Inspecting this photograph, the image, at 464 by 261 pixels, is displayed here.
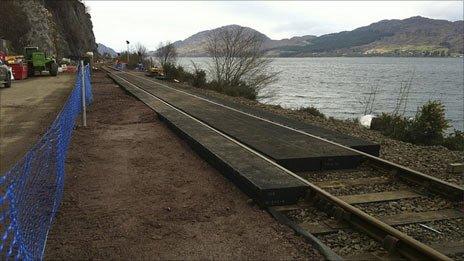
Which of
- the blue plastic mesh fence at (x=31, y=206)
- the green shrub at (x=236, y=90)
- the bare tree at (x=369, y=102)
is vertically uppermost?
the blue plastic mesh fence at (x=31, y=206)

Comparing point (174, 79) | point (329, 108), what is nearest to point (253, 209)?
point (329, 108)

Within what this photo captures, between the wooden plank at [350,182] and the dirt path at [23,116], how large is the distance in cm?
637

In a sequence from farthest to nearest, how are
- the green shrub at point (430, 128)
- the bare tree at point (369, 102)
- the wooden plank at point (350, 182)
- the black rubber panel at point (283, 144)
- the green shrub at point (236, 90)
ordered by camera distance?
1. the bare tree at point (369, 102)
2. the green shrub at point (236, 90)
3. the green shrub at point (430, 128)
4. the black rubber panel at point (283, 144)
5. the wooden plank at point (350, 182)

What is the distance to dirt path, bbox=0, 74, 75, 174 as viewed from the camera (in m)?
11.2

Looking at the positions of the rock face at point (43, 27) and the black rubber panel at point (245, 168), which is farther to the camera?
the rock face at point (43, 27)

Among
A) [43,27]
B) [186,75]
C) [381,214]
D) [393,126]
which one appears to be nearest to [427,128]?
[393,126]

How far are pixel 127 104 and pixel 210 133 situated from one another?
361 inches

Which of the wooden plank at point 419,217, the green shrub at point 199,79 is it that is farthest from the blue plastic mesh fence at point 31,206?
the green shrub at point 199,79

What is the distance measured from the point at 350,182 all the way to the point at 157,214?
3.38m

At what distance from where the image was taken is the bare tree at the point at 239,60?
3588 cm

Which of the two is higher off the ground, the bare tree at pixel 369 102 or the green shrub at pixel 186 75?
the green shrub at pixel 186 75

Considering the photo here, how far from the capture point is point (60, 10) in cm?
7600

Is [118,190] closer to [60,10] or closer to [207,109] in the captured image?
[207,109]

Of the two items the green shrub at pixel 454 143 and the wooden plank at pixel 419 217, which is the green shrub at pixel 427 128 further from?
the wooden plank at pixel 419 217
